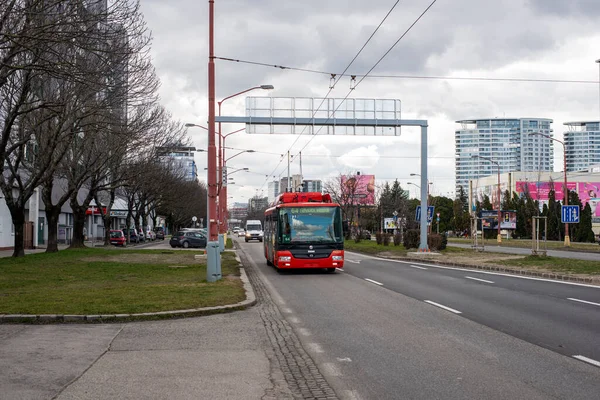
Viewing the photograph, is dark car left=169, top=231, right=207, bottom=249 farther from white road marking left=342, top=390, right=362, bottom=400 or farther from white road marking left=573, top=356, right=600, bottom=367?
white road marking left=342, top=390, right=362, bottom=400

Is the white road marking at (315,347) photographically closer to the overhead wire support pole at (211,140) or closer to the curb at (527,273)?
the overhead wire support pole at (211,140)

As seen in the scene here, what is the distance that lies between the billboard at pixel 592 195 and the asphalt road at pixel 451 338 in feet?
281

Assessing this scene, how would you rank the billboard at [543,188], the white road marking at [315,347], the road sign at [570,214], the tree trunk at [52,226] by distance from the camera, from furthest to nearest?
the billboard at [543,188] < the tree trunk at [52,226] < the road sign at [570,214] < the white road marking at [315,347]

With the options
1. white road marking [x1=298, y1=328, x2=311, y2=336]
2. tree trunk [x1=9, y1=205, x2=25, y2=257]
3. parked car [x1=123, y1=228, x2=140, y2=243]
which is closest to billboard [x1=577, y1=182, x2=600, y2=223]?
parked car [x1=123, y1=228, x2=140, y2=243]

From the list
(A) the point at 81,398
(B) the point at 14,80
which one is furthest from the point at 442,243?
(A) the point at 81,398

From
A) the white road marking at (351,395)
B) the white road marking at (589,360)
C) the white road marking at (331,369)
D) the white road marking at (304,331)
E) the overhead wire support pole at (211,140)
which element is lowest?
the white road marking at (304,331)

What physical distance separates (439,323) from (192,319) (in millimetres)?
4310

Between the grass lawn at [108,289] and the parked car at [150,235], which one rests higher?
the grass lawn at [108,289]

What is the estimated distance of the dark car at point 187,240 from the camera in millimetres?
51938

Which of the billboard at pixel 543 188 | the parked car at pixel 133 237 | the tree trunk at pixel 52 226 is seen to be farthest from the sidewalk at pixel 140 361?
the billboard at pixel 543 188

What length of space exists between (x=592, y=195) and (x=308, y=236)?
85965 millimetres

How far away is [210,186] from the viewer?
18781mm

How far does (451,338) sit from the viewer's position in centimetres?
926

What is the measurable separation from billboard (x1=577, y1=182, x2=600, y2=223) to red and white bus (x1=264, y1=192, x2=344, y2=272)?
82618 millimetres
